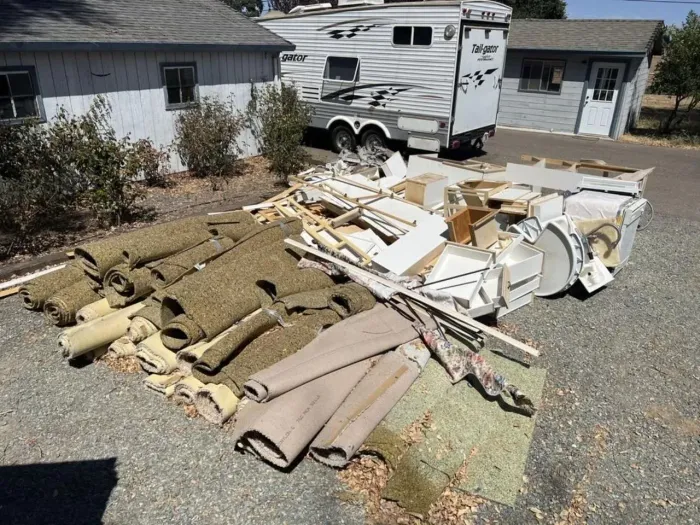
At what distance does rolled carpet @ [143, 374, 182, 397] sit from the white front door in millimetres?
18079

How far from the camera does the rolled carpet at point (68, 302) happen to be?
16.6 feet

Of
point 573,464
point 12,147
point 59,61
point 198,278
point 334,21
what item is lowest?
point 573,464

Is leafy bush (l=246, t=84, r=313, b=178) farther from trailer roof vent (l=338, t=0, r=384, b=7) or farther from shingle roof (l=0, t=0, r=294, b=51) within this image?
trailer roof vent (l=338, t=0, r=384, b=7)

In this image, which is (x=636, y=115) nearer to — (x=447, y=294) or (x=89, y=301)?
(x=447, y=294)

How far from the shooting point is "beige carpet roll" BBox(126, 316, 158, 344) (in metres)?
4.70

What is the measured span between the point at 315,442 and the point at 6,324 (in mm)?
3821

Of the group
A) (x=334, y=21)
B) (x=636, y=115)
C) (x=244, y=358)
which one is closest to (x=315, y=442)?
(x=244, y=358)

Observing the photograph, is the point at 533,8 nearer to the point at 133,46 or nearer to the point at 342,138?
the point at 342,138

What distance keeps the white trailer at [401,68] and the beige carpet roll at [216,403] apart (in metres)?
8.66

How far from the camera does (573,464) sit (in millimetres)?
3760

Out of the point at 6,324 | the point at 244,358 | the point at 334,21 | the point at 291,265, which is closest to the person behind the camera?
the point at 244,358

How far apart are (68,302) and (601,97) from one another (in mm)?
18418

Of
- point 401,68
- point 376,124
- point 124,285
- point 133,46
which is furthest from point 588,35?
point 124,285

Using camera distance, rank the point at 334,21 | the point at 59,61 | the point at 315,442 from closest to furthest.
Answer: the point at 315,442 → the point at 59,61 → the point at 334,21
